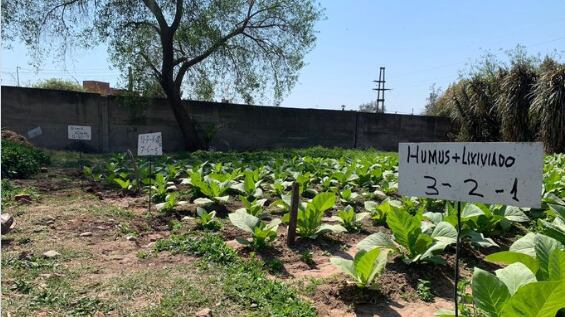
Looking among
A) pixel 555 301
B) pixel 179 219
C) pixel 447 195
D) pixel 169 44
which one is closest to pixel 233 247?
pixel 179 219

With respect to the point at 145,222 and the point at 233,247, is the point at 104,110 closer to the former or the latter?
the point at 145,222

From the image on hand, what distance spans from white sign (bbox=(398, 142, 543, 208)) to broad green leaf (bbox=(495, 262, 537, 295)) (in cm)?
40

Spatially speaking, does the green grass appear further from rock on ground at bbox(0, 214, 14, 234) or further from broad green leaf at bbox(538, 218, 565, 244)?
broad green leaf at bbox(538, 218, 565, 244)

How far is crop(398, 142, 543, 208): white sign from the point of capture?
8.11 feet

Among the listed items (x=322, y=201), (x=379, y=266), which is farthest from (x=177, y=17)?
(x=379, y=266)

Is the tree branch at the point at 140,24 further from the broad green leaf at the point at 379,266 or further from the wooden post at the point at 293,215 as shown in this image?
the broad green leaf at the point at 379,266

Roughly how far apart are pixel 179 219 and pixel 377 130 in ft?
58.4

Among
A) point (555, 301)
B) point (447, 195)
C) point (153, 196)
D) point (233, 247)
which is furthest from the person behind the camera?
point (153, 196)

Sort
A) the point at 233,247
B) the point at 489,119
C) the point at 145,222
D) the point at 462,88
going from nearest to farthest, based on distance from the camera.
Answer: the point at 233,247
the point at 145,222
the point at 489,119
the point at 462,88

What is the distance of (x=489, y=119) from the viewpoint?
2025 cm

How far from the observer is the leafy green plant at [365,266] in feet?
10.9

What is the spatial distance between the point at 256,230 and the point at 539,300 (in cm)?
257

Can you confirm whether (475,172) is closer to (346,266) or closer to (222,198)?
(346,266)

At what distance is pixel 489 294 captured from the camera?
97.0 inches
